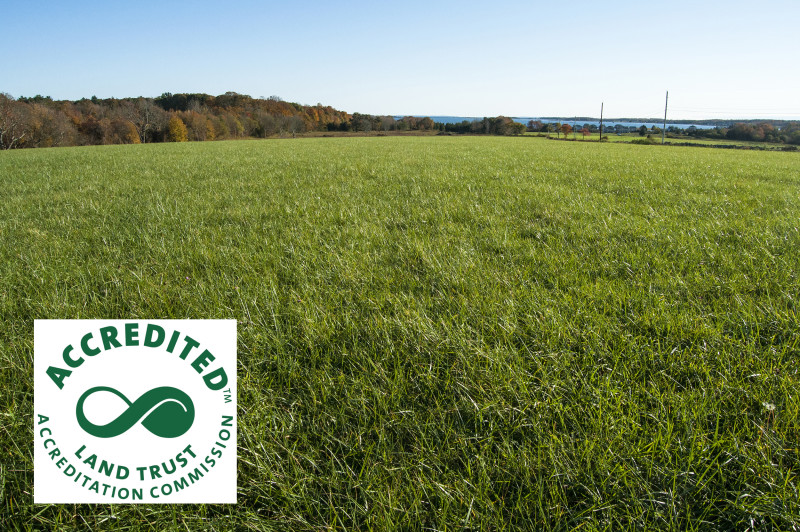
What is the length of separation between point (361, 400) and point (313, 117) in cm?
14676

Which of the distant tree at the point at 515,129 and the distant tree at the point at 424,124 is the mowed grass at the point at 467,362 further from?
the distant tree at the point at 424,124

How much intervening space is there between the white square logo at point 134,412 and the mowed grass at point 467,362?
0.24 ft

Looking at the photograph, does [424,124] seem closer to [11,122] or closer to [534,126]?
[534,126]

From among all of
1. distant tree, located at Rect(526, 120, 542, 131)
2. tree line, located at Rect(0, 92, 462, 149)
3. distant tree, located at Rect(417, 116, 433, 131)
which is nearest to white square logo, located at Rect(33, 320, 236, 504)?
tree line, located at Rect(0, 92, 462, 149)

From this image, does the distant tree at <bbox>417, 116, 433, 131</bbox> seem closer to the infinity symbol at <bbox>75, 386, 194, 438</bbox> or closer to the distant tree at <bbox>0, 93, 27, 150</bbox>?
the distant tree at <bbox>0, 93, 27, 150</bbox>

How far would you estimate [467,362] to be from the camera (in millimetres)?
2002

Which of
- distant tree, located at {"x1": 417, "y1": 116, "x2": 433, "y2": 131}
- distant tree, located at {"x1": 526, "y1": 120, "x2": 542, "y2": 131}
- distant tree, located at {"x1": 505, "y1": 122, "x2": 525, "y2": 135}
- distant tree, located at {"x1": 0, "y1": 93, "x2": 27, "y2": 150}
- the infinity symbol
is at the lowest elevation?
the infinity symbol

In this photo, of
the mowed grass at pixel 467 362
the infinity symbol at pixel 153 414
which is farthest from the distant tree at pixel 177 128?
the infinity symbol at pixel 153 414

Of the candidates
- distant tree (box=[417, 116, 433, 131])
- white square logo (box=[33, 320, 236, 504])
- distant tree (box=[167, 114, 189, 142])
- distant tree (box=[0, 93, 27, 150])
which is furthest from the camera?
distant tree (box=[417, 116, 433, 131])

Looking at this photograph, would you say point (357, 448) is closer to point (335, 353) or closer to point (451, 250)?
point (335, 353)

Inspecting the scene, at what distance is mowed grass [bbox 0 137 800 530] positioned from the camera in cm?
133

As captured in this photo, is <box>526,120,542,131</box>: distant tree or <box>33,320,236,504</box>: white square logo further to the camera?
<box>526,120,542,131</box>: distant tree

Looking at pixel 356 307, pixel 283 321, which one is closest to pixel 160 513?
pixel 283 321

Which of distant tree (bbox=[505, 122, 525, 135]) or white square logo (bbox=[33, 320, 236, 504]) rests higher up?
distant tree (bbox=[505, 122, 525, 135])
